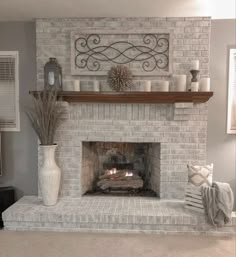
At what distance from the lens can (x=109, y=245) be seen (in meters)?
2.43

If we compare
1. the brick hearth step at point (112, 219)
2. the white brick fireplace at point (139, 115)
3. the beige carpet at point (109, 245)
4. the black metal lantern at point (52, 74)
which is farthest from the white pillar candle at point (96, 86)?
the beige carpet at point (109, 245)

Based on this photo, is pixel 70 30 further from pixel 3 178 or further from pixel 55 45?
pixel 3 178

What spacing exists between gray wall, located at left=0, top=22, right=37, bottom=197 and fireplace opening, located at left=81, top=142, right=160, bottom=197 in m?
0.72

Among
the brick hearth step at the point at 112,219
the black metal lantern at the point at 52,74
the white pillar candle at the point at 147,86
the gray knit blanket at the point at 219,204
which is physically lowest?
the brick hearth step at the point at 112,219

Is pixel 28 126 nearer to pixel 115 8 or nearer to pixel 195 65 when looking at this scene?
pixel 115 8

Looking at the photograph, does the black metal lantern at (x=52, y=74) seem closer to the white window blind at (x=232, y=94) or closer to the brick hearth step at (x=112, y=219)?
the brick hearth step at (x=112, y=219)

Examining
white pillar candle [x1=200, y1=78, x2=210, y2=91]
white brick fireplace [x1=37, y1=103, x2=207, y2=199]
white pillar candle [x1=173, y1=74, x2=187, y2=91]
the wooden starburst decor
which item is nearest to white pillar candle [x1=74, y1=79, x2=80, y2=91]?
white brick fireplace [x1=37, y1=103, x2=207, y2=199]

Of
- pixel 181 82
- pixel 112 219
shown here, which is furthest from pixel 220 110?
pixel 112 219

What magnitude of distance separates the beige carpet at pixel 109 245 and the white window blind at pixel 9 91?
1.35 metres

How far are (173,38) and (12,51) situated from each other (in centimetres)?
204

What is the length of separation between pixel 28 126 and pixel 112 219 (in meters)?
1.62

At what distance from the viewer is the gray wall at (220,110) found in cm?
315

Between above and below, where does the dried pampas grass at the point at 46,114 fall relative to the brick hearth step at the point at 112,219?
above

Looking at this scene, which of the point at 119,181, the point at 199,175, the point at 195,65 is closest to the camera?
the point at 199,175
